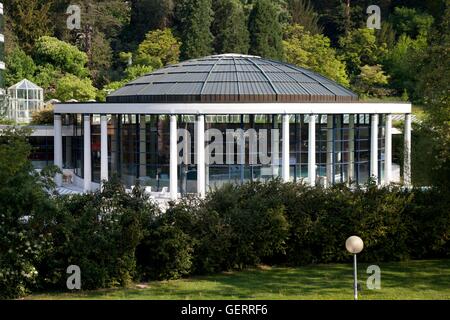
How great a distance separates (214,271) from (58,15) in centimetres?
6979

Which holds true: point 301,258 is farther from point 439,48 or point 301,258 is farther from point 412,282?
point 439,48

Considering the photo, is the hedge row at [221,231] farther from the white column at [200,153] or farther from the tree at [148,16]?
the tree at [148,16]

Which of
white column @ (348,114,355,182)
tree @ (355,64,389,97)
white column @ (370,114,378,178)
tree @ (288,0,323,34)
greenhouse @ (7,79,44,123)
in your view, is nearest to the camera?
white column @ (370,114,378,178)

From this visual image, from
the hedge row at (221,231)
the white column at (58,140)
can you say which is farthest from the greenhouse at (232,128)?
the hedge row at (221,231)

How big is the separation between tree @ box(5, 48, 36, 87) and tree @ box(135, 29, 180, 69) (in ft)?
38.6

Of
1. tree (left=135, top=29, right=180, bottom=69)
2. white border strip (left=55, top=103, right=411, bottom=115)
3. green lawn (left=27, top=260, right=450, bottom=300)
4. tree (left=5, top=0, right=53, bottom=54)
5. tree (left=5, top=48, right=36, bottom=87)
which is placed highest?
tree (left=5, top=0, right=53, bottom=54)

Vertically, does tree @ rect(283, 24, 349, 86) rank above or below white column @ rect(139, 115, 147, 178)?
above

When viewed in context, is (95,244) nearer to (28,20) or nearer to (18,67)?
(18,67)

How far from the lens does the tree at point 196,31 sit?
87.4m

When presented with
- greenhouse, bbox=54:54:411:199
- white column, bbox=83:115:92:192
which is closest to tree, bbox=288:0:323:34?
greenhouse, bbox=54:54:411:199

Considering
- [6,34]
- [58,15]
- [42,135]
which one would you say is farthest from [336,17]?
[42,135]

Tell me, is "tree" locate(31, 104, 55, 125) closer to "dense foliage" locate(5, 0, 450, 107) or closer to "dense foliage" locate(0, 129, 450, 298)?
"dense foliage" locate(5, 0, 450, 107)

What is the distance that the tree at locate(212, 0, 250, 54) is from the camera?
292 ft

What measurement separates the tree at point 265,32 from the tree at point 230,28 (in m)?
0.88
